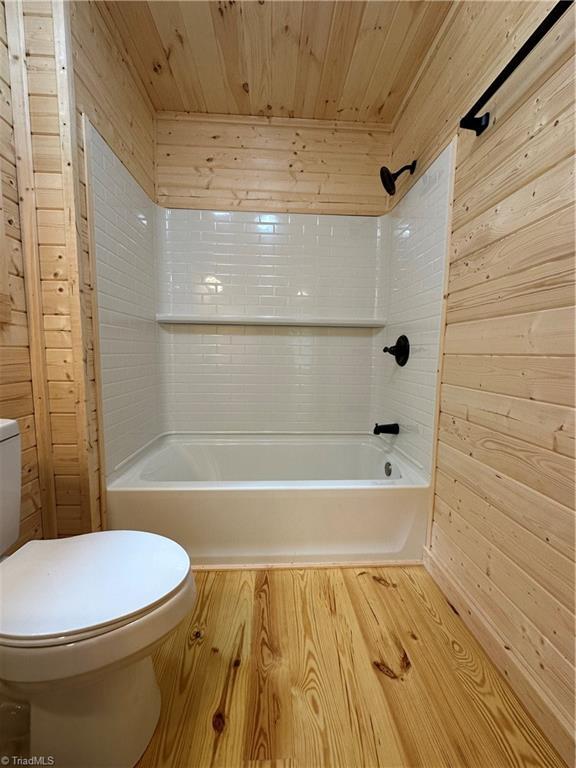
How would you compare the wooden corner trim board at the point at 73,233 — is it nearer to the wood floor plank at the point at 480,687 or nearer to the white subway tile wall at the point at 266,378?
the white subway tile wall at the point at 266,378

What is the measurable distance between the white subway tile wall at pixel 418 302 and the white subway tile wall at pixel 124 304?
148cm

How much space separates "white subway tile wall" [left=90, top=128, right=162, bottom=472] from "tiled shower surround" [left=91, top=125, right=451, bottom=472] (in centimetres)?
2

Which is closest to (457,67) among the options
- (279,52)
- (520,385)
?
(279,52)

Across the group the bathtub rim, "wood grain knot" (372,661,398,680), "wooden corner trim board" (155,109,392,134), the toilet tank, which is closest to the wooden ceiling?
"wooden corner trim board" (155,109,392,134)

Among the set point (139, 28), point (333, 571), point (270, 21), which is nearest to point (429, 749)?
point (333, 571)

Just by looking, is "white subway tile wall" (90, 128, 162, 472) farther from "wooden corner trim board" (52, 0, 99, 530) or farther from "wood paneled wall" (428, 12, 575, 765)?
"wood paneled wall" (428, 12, 575, 765)

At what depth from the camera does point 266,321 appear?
204 cm

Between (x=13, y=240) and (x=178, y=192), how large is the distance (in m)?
1.17

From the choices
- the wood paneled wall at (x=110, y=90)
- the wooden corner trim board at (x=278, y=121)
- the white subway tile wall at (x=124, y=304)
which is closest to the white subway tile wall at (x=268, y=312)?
the white subway tile wall at (x=124, y=304)

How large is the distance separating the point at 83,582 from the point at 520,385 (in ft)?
4.23

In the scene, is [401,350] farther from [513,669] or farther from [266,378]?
[513,669]

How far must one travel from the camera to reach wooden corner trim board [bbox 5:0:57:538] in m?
1.04

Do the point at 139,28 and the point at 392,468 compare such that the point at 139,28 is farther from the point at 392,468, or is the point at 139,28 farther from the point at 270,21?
the point at 392,468

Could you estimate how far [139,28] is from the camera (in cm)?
139
